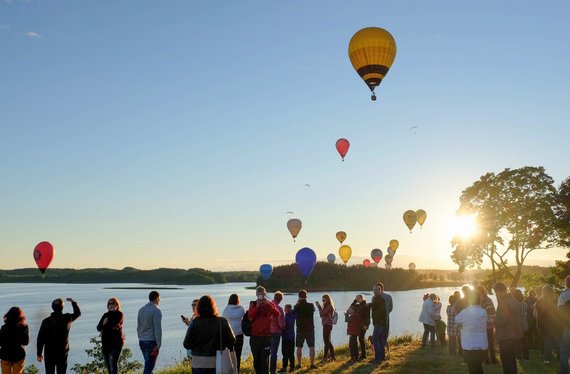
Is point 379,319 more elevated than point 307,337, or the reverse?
point 379,319

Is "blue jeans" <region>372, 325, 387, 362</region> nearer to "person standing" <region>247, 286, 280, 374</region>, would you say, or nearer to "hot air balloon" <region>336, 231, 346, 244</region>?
"person standing" <region>247, 286, 280, 374</region>

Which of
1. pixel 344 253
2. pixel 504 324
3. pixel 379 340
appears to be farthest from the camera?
pixel 344 253

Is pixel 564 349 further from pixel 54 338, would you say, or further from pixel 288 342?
pixel 54 338

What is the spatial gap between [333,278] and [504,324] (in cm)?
12668

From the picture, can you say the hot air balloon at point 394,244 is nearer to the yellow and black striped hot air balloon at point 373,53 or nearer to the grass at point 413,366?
the yellow and black striped hot air balloon at point 373,53

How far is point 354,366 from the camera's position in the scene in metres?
17.3

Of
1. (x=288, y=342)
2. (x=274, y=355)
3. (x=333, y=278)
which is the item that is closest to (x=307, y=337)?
(x=288, y=342)

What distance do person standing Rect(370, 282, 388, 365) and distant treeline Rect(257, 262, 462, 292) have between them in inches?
4480

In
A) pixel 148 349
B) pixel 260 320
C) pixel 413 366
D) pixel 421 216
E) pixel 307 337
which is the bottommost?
pixel 413 366

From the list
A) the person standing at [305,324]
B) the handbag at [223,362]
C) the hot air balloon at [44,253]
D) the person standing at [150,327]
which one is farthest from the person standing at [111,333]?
the hot air balloon at [44,253]

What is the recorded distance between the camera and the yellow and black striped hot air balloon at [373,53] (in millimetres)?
30969

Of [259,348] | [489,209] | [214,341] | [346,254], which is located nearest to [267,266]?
[346,254]

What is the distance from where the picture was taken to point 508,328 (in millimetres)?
12906

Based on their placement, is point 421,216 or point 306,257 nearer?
point 306,257
